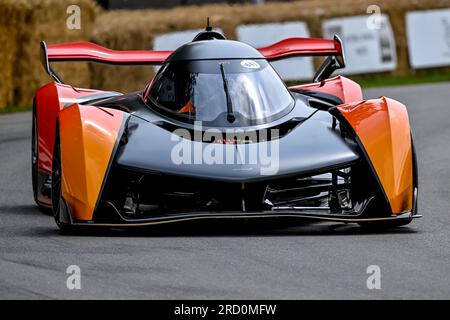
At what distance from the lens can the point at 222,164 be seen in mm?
8203

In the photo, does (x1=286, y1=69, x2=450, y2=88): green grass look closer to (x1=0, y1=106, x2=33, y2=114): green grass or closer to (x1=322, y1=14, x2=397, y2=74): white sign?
(x1=322, y1=14, x2=397, y2=74): white sign

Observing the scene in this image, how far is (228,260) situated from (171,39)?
15.6m

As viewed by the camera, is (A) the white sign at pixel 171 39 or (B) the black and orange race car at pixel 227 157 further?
(A) the white sign at pixel 171 39

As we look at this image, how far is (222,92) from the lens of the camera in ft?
29.8

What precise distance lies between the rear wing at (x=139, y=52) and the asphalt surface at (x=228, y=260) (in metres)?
1.64

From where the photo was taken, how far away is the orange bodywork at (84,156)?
8203 mm

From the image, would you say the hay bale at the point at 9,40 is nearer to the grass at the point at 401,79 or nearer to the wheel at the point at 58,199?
the grass at the point at 401,79

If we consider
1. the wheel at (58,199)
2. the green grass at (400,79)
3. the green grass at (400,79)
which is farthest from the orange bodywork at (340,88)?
the green grass at (400,79)

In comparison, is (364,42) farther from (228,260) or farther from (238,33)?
(228,260)

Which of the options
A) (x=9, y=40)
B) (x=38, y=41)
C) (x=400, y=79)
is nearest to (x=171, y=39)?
(x=38, y=41)

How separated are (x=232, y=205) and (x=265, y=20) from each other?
51.4 feet

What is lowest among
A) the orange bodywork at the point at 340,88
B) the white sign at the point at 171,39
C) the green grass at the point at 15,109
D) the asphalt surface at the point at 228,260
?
the asphalt surface at the point at 228,260
